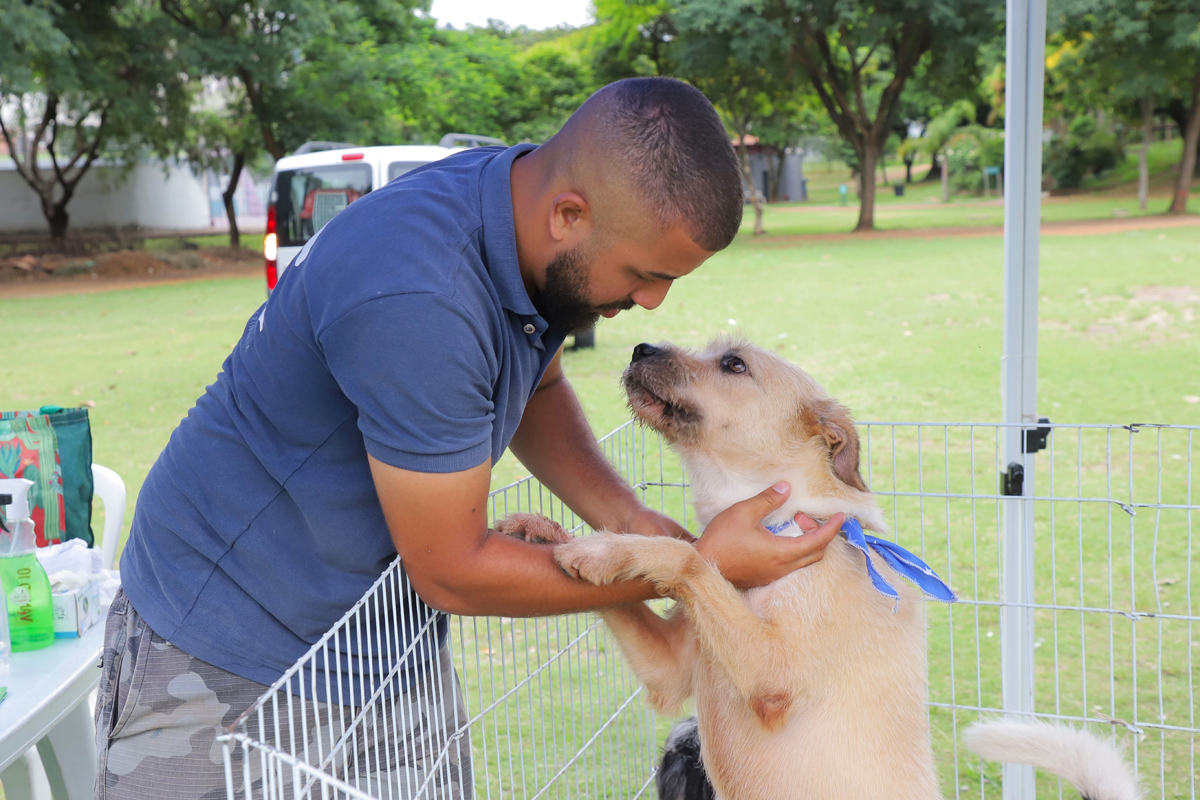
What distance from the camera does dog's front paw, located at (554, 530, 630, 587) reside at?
73.3 inches

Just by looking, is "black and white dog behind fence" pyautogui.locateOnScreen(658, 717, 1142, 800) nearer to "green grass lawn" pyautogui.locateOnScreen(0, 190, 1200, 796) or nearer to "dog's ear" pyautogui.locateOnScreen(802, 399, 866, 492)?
"green grass lawn" pyautogui.locateOnScreen(0, 190, 1200, 796)

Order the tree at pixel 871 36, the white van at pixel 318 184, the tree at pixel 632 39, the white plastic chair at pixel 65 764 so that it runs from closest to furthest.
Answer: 1. the white plastic chair at pixel 65 764
2. the white van at pixel 318 184
3. the tree at pixel 871 36
4. the tree at pixel 632 39

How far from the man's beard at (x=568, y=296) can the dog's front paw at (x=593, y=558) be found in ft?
1.47

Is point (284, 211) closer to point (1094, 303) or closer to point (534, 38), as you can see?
point (1094, 303)

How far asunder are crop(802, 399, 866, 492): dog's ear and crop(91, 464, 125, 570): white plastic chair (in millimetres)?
2253

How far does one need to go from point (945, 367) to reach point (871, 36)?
57.1 feet

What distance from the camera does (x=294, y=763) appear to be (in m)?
1.09

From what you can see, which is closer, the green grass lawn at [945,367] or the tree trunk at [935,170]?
the green grass lawn at [945,367]

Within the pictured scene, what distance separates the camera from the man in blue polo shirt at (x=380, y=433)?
1.51m

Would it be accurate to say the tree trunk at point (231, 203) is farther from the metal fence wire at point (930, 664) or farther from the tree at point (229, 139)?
the metal fence wire at point (930, 664)

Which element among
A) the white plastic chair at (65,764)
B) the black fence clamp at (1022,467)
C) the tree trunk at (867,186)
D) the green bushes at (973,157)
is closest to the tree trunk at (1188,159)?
the tree trunk at (867,186)

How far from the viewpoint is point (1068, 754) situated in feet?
6.73

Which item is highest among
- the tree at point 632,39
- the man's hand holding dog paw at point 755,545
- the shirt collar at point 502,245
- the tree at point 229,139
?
the tree at point 632,39

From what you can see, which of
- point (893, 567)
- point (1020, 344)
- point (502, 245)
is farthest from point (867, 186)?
point (502, 245)
